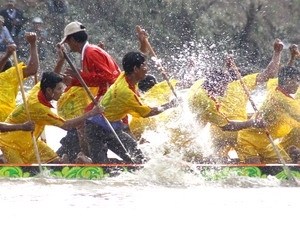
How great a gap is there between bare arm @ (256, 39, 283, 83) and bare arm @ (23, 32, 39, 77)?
195cm

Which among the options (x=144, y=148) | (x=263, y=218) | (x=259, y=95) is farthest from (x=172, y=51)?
(x=263, y=218)

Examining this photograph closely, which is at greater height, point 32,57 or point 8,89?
point 32,57

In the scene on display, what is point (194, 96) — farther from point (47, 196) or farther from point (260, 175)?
point (47, 196)

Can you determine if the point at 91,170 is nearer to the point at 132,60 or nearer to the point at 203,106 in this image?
the point at 132,60

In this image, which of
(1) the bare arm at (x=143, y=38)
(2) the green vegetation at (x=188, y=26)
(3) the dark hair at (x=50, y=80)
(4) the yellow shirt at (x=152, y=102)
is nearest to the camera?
(3) the dark hair at (x=50, y=80)

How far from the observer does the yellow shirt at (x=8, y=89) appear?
9.85 metres

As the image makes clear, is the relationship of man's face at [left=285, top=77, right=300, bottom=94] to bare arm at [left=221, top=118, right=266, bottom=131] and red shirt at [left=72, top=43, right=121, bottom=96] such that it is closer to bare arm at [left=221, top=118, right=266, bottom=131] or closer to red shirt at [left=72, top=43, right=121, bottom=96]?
bare arm at [left=221, top=118, right=266, bottom=131]

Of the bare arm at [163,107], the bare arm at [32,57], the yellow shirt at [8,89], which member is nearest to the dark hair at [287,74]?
the bare arm at [163,107]

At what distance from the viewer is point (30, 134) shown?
9711mm

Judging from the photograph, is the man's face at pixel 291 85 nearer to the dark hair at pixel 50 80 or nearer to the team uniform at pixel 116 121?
the team uniform at pixel 116 121

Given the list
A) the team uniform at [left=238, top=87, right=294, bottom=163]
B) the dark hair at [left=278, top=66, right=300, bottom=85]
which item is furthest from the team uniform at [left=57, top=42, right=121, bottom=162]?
the dark hair at [left=278, top=66, right=300, bottom=85]

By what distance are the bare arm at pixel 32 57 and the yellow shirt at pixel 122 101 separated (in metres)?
0.64

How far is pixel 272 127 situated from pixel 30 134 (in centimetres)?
204

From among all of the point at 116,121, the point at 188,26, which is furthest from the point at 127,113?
the point at 188,26
